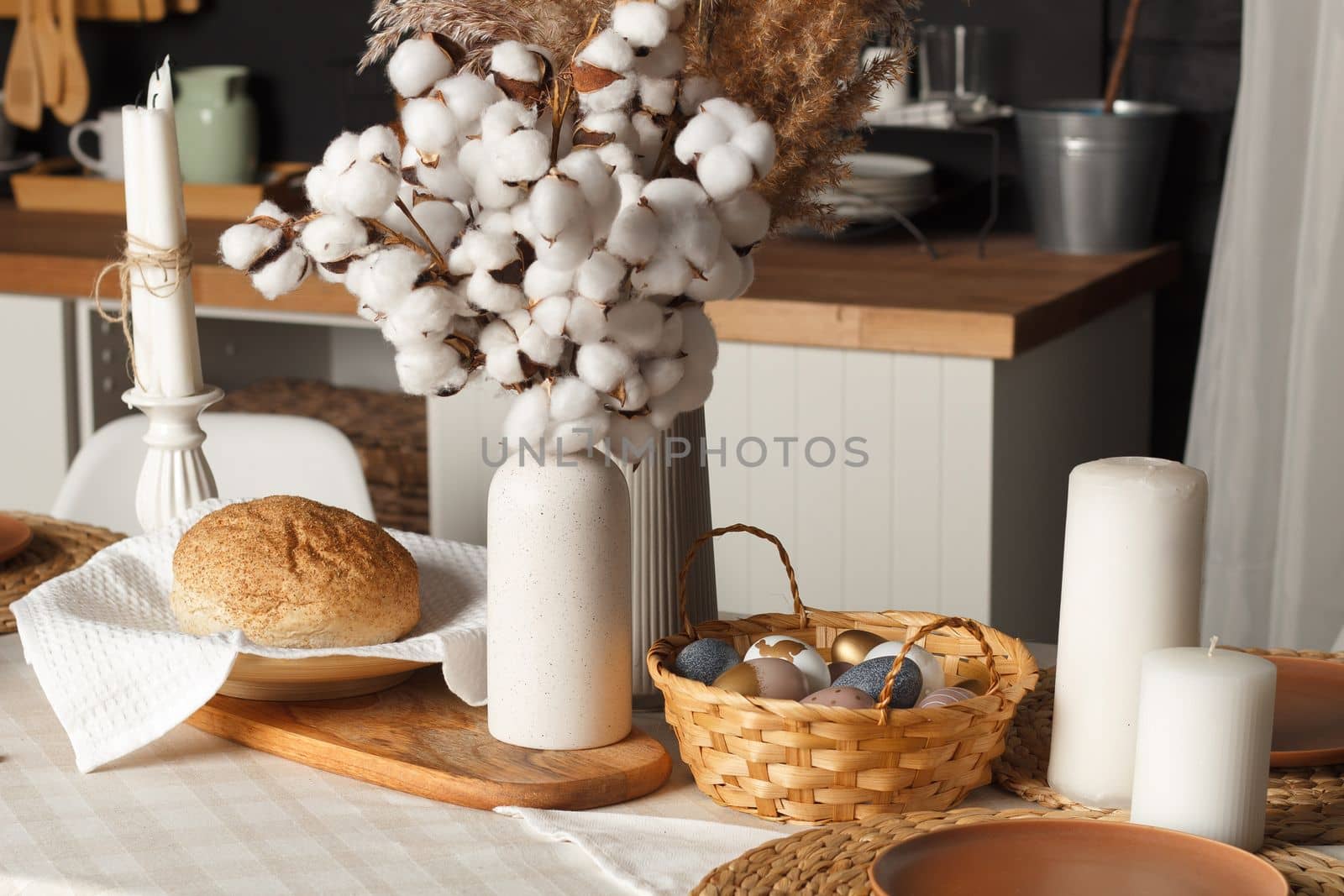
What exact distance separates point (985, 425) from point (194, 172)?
1.54 meters

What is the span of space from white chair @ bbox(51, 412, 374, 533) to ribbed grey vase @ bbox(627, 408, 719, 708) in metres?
0.63

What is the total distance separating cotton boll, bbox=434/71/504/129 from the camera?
79 centimetres

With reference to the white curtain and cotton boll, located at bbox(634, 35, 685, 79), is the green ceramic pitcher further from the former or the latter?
cotton boll, located at bbox(634, 35, 685, 79)

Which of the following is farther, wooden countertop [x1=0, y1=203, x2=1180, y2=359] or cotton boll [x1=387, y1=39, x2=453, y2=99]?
wooden countertop [x1=0, y1=203, x2=1180, y2=359]

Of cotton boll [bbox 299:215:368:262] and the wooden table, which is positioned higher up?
cotton boll [bbox 299:215:368:262]

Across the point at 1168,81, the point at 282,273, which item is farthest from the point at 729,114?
the point at 1168,81

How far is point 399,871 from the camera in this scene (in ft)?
2.69

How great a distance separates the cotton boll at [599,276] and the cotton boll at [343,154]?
0.13 metres

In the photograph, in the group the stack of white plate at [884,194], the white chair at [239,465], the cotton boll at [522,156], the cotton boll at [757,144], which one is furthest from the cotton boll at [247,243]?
the stack of white plate at [884,194]

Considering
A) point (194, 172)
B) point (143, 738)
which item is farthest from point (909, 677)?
point (194, 172)

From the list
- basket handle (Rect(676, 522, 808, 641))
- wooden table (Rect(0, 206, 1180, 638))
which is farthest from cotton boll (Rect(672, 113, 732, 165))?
wooden table (Rect(0, 206, 1180, 638))

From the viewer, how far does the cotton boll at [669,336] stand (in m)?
0.84

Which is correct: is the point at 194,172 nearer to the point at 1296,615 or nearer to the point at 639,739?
the point at 1296,615

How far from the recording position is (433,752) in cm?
93
